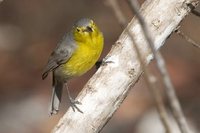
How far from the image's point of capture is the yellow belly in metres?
4.96

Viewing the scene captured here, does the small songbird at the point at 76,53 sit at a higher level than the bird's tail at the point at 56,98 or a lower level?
higher

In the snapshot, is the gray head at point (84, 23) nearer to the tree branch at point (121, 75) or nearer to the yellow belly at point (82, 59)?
the yellow belly at point (82, 59)

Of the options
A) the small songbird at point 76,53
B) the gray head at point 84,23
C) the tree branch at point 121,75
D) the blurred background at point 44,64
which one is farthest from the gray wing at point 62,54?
the blurred background at point 44,64

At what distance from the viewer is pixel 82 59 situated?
199 inches

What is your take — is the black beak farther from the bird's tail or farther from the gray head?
the bird's tail

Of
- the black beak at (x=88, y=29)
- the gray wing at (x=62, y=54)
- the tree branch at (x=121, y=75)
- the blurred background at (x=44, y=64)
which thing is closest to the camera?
the tree branch at (x=121, y=75)

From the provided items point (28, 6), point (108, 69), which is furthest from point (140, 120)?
point (108, 69)

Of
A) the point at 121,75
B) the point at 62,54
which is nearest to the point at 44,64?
the point at 62,54

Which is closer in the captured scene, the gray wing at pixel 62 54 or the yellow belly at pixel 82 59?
the yellow belly at pixel 82 59

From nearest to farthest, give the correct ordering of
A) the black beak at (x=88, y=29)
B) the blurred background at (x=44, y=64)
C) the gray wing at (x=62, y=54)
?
the black beak at (x=88, y=29) → the gray wing at (x=62, y=54) → the blurred background at (x=44, y=64)

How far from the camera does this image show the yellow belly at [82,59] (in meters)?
4.96

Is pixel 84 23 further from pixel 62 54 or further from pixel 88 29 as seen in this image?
pixel 62 54

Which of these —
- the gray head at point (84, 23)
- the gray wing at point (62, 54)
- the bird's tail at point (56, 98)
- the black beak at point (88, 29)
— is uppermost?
the gray head at point (84, 23)

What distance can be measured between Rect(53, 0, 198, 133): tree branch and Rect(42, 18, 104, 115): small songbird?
125 centimetres
